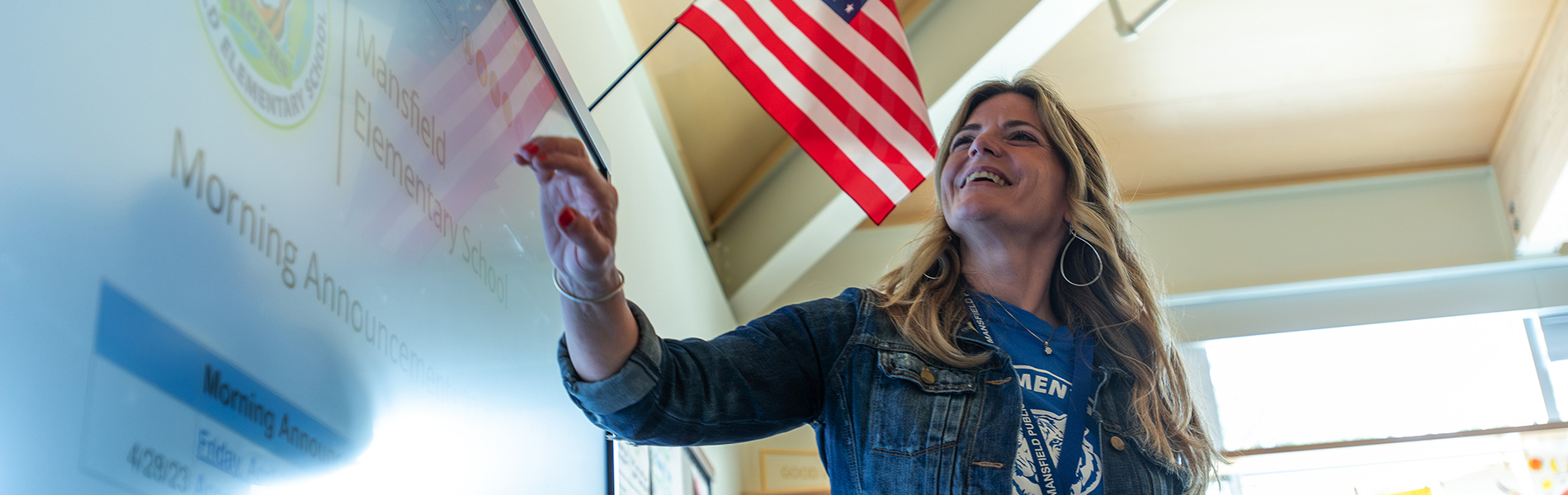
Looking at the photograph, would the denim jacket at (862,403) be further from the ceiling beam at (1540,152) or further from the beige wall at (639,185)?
the ceiling beam at (1540,152)

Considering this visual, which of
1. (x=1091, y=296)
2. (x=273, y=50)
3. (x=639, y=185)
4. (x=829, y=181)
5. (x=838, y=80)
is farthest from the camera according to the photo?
(x=829, y=181)

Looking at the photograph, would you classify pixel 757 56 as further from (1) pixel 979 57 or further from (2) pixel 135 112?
(1) pixel 979 57

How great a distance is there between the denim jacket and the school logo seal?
30cm

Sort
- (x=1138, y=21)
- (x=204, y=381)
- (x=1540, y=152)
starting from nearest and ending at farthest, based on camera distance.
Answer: (x=204, y=381) → (x=1138, y=21) → (x=1540, y=152)

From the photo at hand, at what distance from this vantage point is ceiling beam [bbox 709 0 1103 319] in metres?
3.59

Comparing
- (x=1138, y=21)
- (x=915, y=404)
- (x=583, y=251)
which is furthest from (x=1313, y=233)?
(x=583, y=251)

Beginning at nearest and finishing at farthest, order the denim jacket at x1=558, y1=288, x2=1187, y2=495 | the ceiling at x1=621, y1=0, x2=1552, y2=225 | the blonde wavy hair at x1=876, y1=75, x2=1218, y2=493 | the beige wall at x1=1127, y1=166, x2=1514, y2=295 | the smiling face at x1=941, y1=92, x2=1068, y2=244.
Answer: the denim jacket at x1=558, y1=288, x2=1187, y2=495
the blonde wavy hair at x1=876, y1=75, x2=1218, y2=493
the smiling face at x1=941, y1=92, x2=1068, y2=244
the ceiling at x1=621, y1=0, x2=1552, y2=225
the beige wall at x1=1127, y1=166, x2=1514, y2=295

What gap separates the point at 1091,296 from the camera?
133 cm

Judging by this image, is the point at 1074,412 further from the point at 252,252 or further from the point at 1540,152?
the point at 1540,152

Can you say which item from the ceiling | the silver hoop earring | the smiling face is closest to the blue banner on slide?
the smiling face

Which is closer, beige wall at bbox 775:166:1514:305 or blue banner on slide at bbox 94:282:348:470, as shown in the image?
blue banner on slide at bbox 94:282:348:470

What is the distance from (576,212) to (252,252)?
207 mm

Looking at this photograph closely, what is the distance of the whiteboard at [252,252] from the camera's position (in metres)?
0.47

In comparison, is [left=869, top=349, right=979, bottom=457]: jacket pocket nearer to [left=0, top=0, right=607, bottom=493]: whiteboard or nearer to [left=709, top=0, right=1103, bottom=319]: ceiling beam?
[left=0, top=0, right=607, bottom=493]: whiteboard
